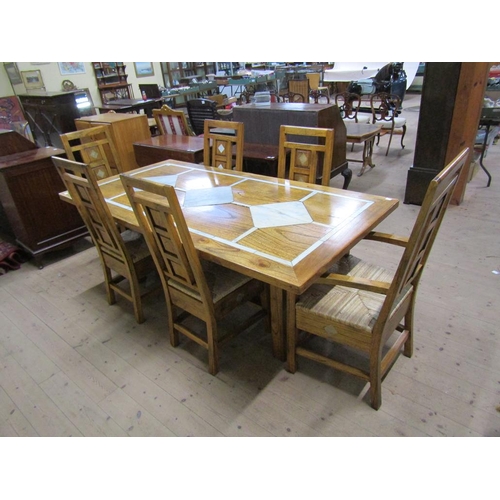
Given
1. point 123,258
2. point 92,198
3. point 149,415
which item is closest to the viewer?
point 149,415

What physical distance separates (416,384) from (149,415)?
1245mm

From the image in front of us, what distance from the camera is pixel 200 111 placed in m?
4.50

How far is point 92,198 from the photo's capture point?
184cm

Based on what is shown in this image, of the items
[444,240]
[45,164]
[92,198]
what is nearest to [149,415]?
[92,198]

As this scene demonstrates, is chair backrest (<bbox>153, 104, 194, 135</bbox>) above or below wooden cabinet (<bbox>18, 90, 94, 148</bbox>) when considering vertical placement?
below

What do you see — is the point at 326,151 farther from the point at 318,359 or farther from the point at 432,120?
the point at 432,120

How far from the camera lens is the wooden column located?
9.25ft

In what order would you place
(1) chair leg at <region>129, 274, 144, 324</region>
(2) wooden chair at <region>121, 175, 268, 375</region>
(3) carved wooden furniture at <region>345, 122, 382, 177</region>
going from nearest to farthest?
(2) wooden chair at <region>121, 175, 268, 375</region> < (1) chair leg at <region>129, 274, 144, 324</region> < (3) carved wooden furniture at <region>345, 122, 382, 177</region>

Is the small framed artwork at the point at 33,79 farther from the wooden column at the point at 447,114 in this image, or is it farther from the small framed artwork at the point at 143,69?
the wooden column at the point at 447,114

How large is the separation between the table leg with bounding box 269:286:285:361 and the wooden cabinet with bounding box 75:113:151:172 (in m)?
2.39

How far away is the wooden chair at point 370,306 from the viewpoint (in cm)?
130

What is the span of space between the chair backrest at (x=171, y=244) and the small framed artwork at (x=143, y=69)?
Answer: 8193mm

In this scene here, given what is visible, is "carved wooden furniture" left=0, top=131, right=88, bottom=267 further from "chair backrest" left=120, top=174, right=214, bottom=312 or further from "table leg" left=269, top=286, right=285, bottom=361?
"table leg" left=269, top=286, right=285, bottom=361

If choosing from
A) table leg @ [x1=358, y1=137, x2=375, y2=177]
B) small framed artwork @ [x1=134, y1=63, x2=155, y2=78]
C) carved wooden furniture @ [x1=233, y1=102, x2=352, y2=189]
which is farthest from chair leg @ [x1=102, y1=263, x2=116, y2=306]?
small framed artwork @ [x1=134, y1=63, x2=155, y2=78]
